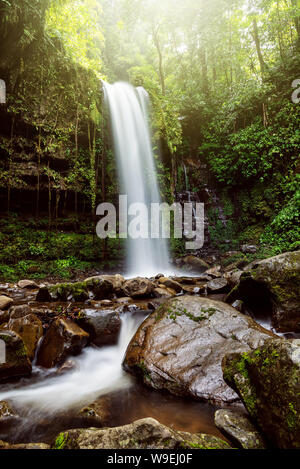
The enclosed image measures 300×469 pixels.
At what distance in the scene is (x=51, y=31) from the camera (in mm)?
8930

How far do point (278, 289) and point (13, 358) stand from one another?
4441 mm

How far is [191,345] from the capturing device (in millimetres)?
3125

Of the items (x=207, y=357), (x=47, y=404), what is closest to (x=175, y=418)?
(x=207, y=357)

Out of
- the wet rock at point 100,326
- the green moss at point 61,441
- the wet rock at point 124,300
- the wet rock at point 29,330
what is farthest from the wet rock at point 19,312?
the green moss at point 61,441

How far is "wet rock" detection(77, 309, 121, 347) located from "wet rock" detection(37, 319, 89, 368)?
18 centimetres

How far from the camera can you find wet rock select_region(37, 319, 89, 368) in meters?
3.35

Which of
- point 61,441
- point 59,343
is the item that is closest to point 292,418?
point 61,441

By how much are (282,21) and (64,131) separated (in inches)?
534

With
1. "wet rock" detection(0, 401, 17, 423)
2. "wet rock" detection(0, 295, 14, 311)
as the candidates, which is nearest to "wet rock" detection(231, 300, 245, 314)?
"wet rock" detection(0, 401, 17, 423)

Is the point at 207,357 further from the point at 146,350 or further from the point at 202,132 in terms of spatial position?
the point at 202,132

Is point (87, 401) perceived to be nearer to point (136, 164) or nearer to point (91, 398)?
point (91, 398)

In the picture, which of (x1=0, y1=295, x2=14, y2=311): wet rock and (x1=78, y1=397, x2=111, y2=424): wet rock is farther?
(x1=0, y1=295, x2=14, y2=311): wet rock

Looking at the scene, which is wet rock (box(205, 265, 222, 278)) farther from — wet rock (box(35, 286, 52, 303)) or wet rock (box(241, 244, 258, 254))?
wet rock (box(35, 286, 52, 303))

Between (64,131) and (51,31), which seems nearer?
(51,31)
